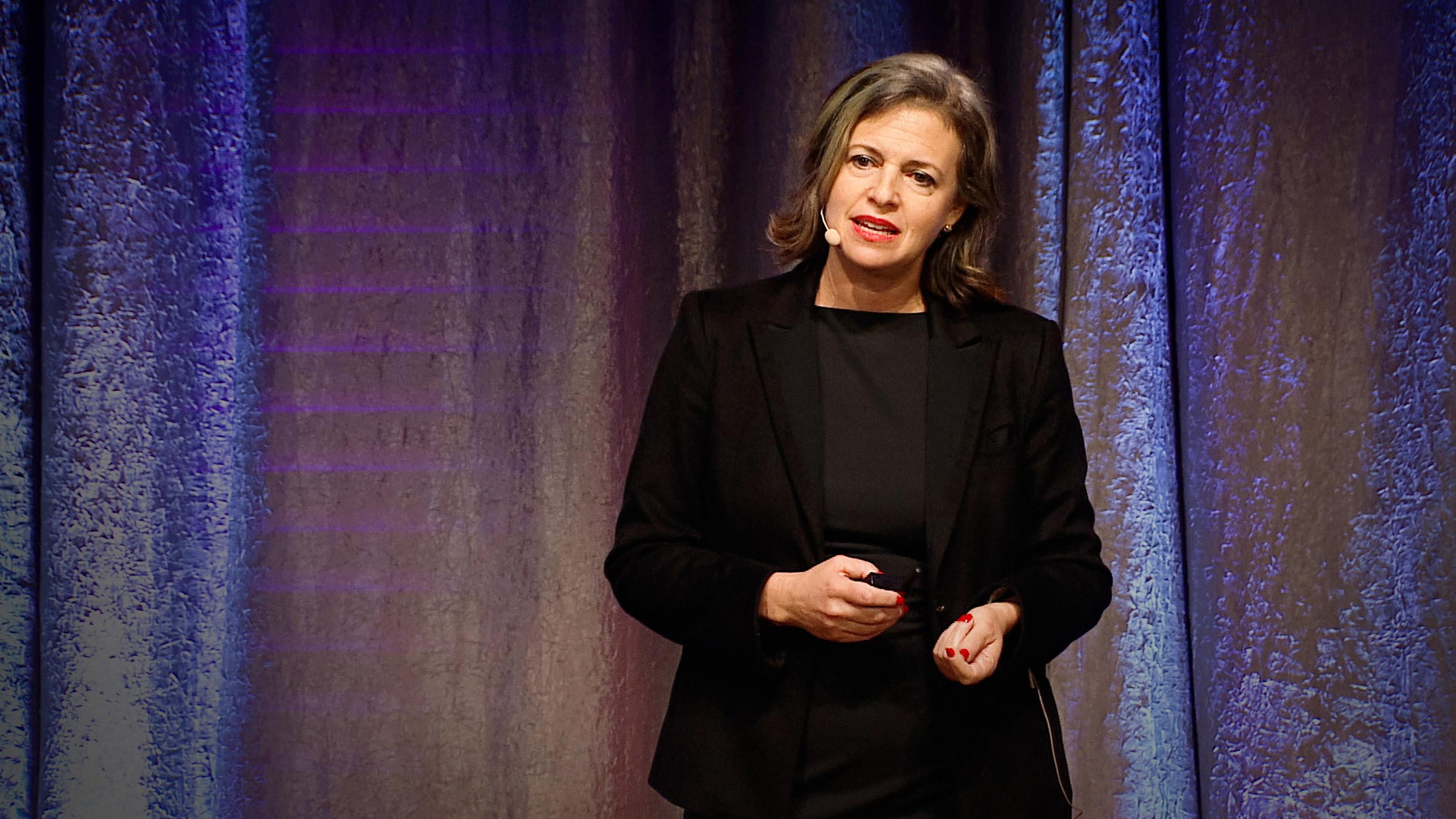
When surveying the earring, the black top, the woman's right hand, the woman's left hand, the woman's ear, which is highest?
the woman's ear

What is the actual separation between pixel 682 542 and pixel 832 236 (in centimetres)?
38

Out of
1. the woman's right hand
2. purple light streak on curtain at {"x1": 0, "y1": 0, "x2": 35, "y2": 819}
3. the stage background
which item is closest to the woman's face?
the woman's right hand

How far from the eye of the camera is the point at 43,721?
179 cm

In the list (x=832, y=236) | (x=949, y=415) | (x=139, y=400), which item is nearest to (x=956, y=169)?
(x=832, y=236)

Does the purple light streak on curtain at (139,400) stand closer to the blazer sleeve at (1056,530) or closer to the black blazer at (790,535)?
the black blazer at (790,535)

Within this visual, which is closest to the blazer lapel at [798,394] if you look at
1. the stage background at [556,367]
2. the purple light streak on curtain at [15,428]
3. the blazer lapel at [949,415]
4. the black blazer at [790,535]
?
the black blazer at [790,535]

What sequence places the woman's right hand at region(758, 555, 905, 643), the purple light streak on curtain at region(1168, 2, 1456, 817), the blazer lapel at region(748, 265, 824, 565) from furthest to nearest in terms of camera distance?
the purple light streak on curtain at region(1168, 2, 1456, 817) < the blazer lapel at region(748, 265, 824, 565) < the woman's right hand at region(758, 555, 905, 643)

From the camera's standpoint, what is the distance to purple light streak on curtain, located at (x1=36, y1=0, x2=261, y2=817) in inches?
70.4

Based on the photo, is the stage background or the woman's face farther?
the stage background

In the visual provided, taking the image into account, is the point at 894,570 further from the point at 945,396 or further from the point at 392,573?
the point at 392,573

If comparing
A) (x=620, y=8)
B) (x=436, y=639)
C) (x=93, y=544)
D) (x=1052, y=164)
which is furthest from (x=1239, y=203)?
(x=93, y=544)

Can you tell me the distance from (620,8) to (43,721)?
149 cm

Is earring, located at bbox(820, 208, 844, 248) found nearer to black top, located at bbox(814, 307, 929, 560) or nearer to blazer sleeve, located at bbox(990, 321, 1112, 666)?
black top, located at bbox(814, 307, 929, 560)

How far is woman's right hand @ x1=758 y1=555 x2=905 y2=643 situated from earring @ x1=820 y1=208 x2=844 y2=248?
0.37 metres
